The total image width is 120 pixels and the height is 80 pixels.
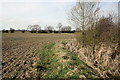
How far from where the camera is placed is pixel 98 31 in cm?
1506

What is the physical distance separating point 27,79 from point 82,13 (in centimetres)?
1560

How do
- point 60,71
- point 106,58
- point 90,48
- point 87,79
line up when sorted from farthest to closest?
point 90,48 < point 106,58 < point 60,71 < point 87,79

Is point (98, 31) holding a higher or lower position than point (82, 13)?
lower

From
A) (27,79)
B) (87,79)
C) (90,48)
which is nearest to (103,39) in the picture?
(90,48)

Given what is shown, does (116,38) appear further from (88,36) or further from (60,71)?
(60,71)

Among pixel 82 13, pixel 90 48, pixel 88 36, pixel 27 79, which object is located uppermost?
pixel 82 13

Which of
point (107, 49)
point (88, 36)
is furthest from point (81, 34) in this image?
point (107, 49)

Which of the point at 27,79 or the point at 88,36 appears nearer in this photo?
the point at 27,79

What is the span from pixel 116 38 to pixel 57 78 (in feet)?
20.6

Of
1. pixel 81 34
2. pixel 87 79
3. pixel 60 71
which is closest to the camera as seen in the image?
pixel 87 79

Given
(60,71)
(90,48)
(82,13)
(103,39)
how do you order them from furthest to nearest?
(82,13) < (90,48) < (103,39) < (60,71)

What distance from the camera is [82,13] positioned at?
23375 millimetres

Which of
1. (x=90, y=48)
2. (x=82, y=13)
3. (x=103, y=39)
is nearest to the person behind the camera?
(x=103, y=39)

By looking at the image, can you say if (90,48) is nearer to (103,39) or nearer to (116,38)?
(103,39)
